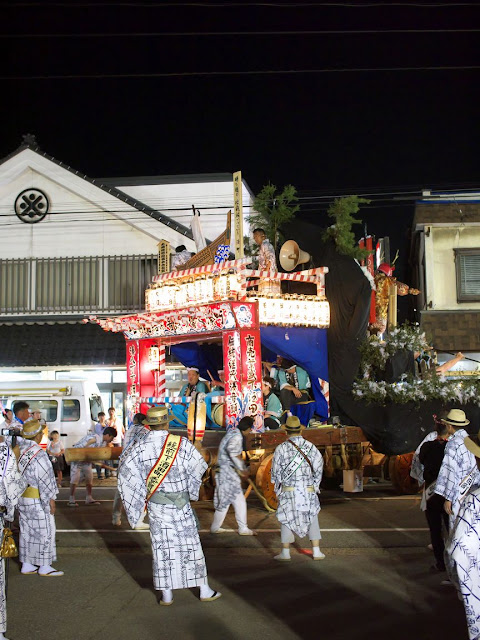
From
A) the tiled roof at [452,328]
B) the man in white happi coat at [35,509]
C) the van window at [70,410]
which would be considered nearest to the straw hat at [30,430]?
the man in white happi coat at [35,509]

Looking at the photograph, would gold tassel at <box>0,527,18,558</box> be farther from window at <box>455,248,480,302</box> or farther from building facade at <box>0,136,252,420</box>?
window at <box>455,248,480,302</box>

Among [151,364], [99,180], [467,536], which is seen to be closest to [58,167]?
[99,180]

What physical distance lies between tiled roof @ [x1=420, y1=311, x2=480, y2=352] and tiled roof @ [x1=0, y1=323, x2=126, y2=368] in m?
9.29

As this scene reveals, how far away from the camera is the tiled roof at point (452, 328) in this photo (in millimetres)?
21522

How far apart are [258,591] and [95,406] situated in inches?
513

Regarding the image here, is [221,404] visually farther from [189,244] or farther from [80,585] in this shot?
[189,244]

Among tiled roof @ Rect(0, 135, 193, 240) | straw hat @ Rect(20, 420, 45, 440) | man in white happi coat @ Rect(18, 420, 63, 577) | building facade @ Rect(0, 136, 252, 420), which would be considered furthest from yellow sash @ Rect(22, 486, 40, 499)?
tiled roof @ Rect(0, 135, 193, 240)

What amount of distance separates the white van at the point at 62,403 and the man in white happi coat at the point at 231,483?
968 cm

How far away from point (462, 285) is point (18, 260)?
1370cm

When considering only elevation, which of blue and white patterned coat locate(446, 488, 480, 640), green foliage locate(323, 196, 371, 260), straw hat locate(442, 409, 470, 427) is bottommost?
blue and white patterned coat locate(446, 488, 480, 640)

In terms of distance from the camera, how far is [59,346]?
68.4 feet

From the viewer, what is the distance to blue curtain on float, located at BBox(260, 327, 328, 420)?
1180 cm

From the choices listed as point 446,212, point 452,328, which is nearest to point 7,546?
point 452,328

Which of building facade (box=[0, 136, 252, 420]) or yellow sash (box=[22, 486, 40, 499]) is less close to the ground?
building facade (box=[0, 136, 252, 420])
